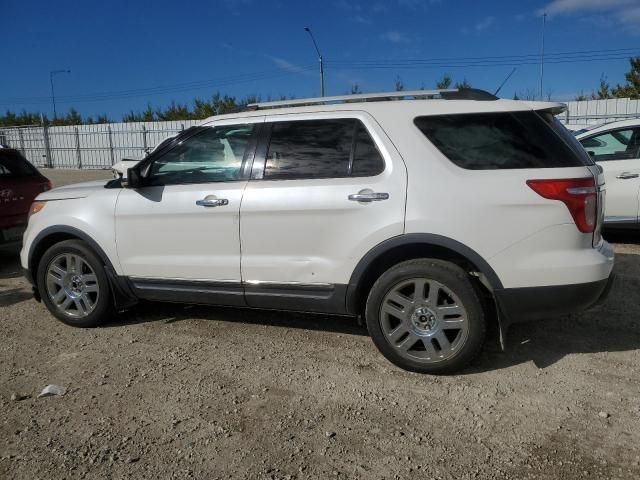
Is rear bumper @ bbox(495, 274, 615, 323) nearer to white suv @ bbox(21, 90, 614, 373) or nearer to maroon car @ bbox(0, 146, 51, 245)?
white suv @ bbox(21, 90, 614, 373)

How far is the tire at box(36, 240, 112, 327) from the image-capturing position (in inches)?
176

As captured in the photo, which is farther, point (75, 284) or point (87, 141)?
point (87, 141)

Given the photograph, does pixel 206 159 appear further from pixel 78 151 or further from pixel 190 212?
pixel 78 151

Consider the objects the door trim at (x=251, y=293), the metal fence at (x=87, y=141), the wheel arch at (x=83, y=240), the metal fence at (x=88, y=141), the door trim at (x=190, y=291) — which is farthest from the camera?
the metal fence at (x=87, y=141)

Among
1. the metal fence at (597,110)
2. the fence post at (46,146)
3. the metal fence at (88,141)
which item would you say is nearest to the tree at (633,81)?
the metal fence at (597,110)

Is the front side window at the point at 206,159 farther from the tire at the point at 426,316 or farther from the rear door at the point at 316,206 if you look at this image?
the tire at the point at 426,316

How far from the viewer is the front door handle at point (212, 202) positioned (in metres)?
3.92

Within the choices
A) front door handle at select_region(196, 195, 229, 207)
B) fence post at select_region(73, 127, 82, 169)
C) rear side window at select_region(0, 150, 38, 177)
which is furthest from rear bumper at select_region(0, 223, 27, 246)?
fence post at select_region(73, 127, 82, 169)

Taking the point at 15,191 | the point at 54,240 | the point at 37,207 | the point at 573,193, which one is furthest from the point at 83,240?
the point at 573,193

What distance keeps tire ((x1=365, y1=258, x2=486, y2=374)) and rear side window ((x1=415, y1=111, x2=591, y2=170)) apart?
708 millimetres

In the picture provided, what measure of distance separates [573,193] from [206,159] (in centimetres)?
256

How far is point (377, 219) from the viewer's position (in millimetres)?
3516

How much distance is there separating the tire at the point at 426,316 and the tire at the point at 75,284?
2297mm

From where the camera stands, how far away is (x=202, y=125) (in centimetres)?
423
